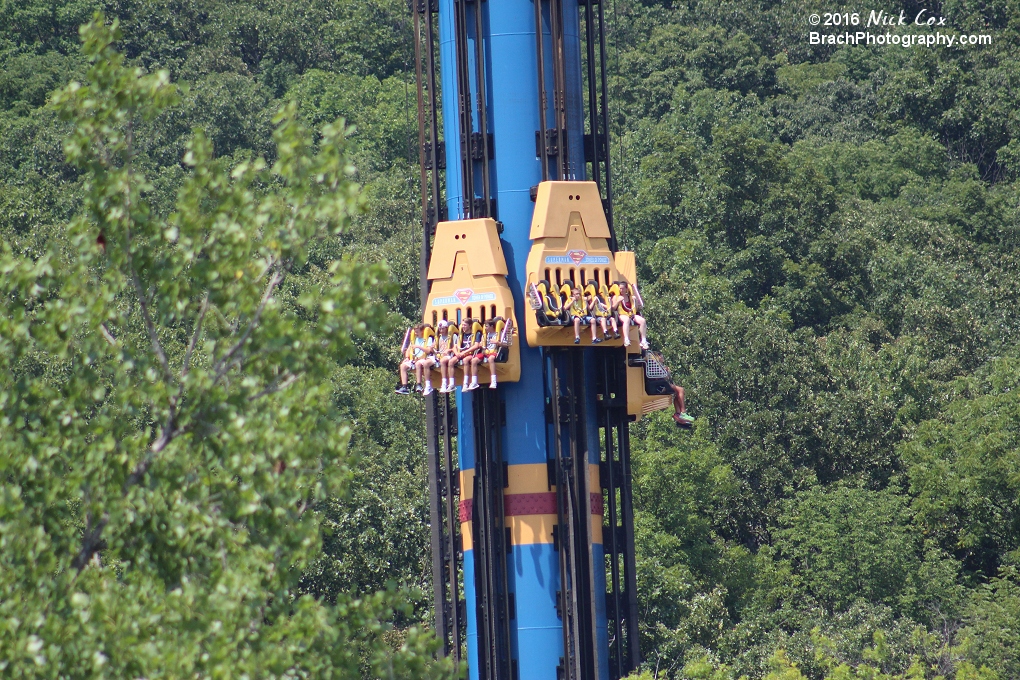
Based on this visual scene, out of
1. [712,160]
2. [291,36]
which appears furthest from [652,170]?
[291,36]

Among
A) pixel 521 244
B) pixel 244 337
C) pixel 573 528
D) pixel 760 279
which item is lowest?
pixel 760 279

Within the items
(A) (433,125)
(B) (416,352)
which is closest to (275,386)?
(B) (416,352)

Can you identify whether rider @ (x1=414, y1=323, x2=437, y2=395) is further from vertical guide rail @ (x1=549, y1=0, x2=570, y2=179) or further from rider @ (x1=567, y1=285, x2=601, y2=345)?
vertical guide rail @ (x1=549, y1=0, x2=570, y2=179)

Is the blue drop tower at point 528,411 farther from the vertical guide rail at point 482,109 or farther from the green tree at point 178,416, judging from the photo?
the green tree at point 178,416

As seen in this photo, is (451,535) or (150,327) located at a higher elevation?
(150,327)

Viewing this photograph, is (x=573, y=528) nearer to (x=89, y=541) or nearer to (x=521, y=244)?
(x=521, y=244)

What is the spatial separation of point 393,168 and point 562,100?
Result: 4580 cm

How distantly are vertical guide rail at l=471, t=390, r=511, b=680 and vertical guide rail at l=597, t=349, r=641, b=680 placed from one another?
5.21 ft

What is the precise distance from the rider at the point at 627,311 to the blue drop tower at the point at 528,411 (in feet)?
1.23

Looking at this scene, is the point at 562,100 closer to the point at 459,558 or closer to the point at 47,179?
the point at 459,558

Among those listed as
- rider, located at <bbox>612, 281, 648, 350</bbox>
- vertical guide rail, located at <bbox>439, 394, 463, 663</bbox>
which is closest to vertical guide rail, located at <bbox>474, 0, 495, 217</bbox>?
rider, located at <bbox>612, 281, 648, 350</bbox>

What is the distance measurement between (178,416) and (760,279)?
4850 cm

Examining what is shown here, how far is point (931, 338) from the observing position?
182ft

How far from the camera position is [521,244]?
93.9ft
